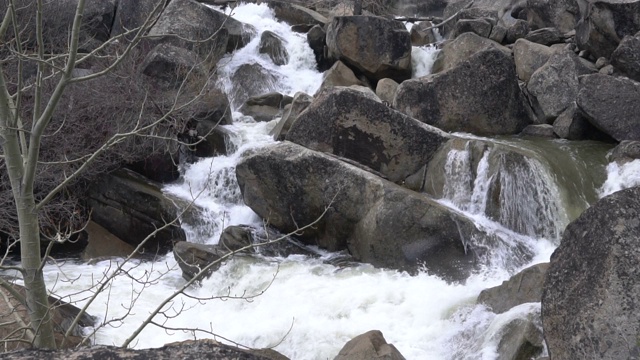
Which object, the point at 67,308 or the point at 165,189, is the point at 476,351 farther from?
the point at 165,189

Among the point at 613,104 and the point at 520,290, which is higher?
the point at 613,104

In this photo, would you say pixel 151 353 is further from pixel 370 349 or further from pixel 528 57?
pixel 528 57

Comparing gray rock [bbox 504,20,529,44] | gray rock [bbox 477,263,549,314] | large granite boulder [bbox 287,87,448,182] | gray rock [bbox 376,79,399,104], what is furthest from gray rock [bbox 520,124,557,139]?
gray rock [bbox 477,263,549,314]

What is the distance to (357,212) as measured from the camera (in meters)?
10.2

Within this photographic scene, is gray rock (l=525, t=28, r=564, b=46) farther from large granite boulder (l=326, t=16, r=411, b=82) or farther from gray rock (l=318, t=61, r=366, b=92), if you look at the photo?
gray rock (l=318, t=61, r=366, b=92)

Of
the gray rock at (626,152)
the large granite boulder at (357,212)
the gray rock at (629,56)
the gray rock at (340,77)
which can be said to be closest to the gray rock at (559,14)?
the gray rock at (629,56)

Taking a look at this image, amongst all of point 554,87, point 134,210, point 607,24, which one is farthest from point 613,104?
point 134,210

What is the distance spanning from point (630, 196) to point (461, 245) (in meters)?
5.36

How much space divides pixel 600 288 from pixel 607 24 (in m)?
11.0

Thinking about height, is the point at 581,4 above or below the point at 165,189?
below

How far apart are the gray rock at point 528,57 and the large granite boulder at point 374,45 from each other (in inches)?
96.4

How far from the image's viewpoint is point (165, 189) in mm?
12531

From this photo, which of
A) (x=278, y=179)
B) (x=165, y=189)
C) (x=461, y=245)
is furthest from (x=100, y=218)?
(x=461, y=245)

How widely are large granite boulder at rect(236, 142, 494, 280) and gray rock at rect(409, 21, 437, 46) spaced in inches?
392
